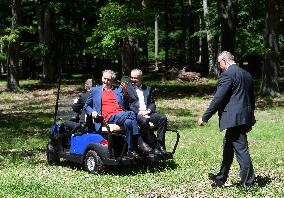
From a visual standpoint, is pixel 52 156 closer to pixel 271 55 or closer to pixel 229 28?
pixel 271 55

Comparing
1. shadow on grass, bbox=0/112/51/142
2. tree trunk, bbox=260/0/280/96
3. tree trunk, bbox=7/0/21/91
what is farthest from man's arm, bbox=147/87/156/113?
tree trunk, bbox=7/0/21/91

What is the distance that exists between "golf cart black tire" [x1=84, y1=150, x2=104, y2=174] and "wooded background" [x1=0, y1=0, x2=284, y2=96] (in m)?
1.84

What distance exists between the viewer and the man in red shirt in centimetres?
1034

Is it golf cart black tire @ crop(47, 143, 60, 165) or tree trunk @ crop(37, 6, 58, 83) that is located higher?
tree trunk @ crop(37, 6, 58, 83)

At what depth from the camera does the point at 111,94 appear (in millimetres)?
11047

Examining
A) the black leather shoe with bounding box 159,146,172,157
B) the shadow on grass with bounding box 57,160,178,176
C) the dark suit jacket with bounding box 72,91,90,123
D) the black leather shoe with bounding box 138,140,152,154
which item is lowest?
the shadow on grass with bounding box 57,160,178,176

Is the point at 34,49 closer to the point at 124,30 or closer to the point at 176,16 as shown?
the point at 124,30

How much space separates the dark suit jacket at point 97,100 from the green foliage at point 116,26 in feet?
57.3

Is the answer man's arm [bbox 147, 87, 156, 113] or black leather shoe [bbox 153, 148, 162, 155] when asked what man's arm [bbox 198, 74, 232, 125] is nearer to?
black leather shoe [bbox 153, 148, 162, 155]

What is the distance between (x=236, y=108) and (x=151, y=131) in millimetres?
2613

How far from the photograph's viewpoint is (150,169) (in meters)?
11.1

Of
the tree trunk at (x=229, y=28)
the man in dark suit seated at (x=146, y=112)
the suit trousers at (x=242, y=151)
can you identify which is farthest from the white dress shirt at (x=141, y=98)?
the tree trunk at (x=229, y=28)

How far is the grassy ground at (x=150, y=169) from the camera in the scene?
8.88 m

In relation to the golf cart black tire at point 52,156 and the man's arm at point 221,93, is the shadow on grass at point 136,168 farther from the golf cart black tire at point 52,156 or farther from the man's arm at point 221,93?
the man's arm at point 221,93
